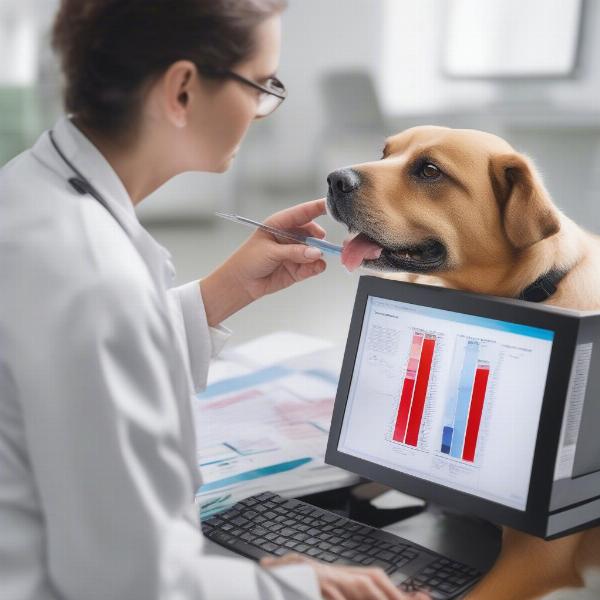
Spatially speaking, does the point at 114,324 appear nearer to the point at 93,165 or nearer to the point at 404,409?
the point at 93,165

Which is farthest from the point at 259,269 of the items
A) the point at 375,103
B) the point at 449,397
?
the point at 375,103

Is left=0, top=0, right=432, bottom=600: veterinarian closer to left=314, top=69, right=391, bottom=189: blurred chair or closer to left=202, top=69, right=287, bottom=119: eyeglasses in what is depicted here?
left=202, top=69, right=287, bottom=119: eyeglasses

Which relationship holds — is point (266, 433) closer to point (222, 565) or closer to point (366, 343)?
point (366, 343)

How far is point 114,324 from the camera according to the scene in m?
0.57

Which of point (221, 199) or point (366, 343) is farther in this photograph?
point (221, 199)

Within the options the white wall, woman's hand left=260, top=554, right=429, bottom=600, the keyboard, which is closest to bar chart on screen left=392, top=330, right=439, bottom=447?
the keyboard

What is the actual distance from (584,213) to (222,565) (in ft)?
8.25

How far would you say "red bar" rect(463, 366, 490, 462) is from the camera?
33.0 inches

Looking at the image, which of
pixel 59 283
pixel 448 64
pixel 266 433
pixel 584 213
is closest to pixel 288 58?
pixel 448 64

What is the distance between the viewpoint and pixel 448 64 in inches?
117

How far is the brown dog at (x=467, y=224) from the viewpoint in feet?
3.10

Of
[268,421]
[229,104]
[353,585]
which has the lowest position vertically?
[268,421]

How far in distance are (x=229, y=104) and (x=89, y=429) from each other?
34 cm

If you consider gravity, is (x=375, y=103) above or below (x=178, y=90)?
below
